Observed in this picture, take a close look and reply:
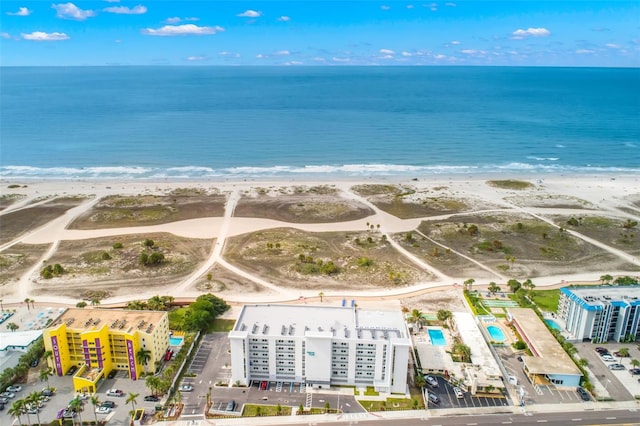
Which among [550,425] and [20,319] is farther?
[20,319]

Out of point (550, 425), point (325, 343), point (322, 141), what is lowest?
point (550, 425)

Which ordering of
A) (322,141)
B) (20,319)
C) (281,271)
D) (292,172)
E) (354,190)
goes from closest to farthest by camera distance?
(20,319) → (281,271) → (354,190) → (292,172) → (322,141)

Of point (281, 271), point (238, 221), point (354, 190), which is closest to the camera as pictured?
point (281, 271)

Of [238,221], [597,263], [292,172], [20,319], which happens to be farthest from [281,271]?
[292,172]

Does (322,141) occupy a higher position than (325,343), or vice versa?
(322,141)

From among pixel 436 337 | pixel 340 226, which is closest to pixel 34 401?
pixel 436 337

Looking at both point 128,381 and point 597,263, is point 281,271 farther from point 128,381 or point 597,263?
point 597,263

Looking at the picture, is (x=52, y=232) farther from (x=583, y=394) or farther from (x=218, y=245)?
(x=583, y=394)

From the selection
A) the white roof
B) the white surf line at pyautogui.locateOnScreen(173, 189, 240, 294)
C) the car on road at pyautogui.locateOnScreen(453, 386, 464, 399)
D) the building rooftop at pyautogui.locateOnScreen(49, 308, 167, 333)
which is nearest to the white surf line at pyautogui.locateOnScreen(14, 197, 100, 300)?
the white roof
